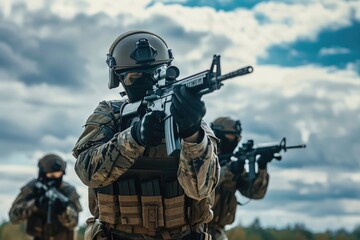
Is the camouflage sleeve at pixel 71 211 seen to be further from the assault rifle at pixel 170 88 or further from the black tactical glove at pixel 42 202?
the assault rifle at pixel 170 88

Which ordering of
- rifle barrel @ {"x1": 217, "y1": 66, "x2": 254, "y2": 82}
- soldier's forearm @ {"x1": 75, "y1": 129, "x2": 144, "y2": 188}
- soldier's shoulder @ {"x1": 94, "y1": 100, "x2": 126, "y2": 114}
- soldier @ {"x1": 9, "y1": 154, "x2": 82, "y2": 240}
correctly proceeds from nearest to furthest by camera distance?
rifle barrel @ {"x1": 217, "y1": 66, "x2": 254, "y2": 82}
soldier's forearm @ {"x1": 75, "y1": 129, "x2": 144, "y2": 188}
soldier's shoulder @ {"x1": 94, "y1": 100, "x2": 126, "y2": 114}
soldier @ {"x1": 9, "y1": 154, "x2": 82, "y2": 240}

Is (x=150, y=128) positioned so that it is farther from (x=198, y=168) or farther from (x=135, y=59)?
(x=135, y=59)

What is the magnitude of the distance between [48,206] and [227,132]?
405 centimetres

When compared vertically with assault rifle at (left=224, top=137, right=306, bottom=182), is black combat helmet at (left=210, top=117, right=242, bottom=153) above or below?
above

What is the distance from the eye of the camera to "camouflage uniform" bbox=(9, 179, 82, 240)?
52.8 feet

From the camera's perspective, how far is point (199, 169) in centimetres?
614

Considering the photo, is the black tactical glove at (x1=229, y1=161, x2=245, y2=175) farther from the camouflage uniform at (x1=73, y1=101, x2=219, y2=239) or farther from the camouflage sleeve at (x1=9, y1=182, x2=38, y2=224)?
the camouflage uniform at (x1=73, y1=101, x2=219, y2=239)

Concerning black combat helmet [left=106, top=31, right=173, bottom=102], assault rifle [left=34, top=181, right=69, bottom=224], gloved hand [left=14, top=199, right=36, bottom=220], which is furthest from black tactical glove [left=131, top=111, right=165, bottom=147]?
gloved hand [left=14, top=199, right=36, bottom=220]

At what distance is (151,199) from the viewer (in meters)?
6.83

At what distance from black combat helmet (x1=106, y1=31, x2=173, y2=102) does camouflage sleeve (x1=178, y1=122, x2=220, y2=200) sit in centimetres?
89

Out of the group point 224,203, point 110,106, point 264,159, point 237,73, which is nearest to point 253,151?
point 264,159

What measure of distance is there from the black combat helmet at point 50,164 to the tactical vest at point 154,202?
9806mm

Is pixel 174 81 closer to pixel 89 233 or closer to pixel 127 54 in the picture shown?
pixel 127 54

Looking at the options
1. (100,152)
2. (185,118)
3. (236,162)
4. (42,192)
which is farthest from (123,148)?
(42,192)
